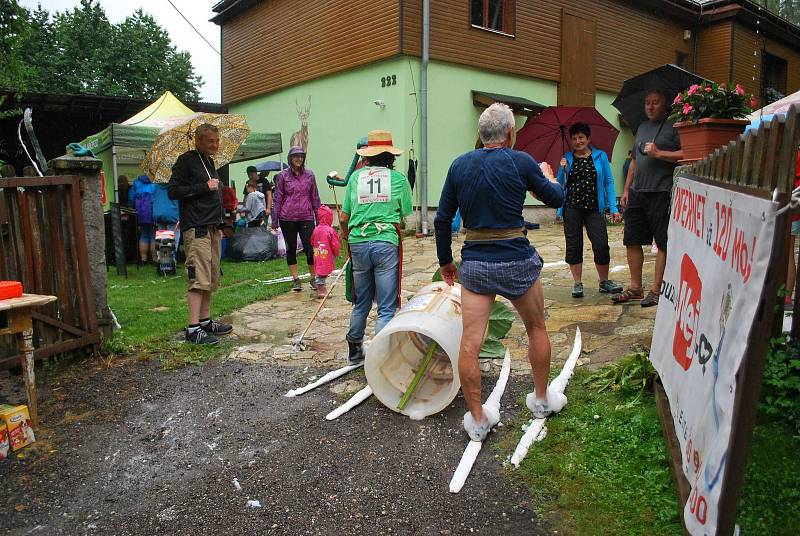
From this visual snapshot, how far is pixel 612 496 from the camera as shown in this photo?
2.87 meters

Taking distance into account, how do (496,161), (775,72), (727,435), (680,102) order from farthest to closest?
(775,72), (680,102), (496,161), (727,435)

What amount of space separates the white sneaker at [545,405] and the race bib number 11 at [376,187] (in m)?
1.87

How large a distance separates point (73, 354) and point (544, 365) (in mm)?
4102

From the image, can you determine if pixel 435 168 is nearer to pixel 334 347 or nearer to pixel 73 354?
pixel 334 347

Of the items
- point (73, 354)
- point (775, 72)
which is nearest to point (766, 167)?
point (73, 354)

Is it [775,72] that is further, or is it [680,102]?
[775,72]

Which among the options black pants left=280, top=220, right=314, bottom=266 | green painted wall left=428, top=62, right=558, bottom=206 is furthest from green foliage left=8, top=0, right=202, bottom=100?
black pants left=280, top=220, right=314, bottom=266

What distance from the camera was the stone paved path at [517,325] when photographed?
16.4 feet

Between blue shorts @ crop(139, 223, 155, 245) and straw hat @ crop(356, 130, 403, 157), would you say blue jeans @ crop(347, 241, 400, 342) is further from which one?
blue shorts @ crop(139, 223, 155, 245)

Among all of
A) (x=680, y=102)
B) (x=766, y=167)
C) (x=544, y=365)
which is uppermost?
(x=680, y=102)

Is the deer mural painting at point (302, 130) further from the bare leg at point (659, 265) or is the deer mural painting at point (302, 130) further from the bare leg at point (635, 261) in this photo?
the bare leg at point (659, 265)

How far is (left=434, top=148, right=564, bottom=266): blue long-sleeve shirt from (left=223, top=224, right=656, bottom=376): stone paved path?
1.59m

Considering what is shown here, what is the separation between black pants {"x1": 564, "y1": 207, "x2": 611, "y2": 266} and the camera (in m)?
6.18

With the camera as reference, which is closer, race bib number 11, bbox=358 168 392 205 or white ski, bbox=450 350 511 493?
white ski, bbox=450 350 511 493
